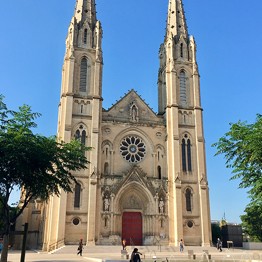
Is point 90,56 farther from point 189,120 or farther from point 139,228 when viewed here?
point 139,228

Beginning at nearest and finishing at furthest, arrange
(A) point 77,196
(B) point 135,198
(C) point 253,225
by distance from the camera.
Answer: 1. (A) point 77,196
2. (B) point 135,198
3. (C) point 253,225

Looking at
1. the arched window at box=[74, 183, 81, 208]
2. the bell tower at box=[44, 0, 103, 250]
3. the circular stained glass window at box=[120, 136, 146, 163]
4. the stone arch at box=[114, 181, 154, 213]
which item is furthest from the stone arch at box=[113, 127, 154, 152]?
the arched window at box=[74, 183, 81, 208]

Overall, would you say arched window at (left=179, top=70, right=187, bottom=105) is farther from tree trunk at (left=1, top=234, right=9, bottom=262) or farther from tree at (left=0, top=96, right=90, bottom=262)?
tree trunk at (left=1, top=234, right=9, bottom=262)

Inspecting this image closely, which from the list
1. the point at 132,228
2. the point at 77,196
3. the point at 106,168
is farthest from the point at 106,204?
the point at 106,168

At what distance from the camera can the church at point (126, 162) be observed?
1438 inches

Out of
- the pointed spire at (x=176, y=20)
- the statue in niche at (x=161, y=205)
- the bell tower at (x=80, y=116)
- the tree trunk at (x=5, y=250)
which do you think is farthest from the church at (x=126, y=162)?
the tree trunk at (x=5, y=250)

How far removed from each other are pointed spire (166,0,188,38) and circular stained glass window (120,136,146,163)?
16.2 metres

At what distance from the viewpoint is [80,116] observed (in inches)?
1571

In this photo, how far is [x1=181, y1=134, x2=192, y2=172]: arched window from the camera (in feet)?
135

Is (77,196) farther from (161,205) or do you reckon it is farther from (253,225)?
(253,225)

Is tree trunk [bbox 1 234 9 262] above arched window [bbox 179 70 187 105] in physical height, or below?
below

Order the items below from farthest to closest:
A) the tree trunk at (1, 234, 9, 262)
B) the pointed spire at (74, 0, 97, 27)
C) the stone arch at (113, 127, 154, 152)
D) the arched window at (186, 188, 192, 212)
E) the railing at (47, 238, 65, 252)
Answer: the pointed spire at (74, 0, 97, 27) < the stone arch at (113, 127, 154, 152) < the arched window at (186, 188, 192, 212) < the railing at (47, 238, 65, 252) < the tree trunk at (1, 234, 9, 262)

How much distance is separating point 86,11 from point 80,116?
15.5 meters

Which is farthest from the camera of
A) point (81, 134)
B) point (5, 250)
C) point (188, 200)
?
point (188, 200)
